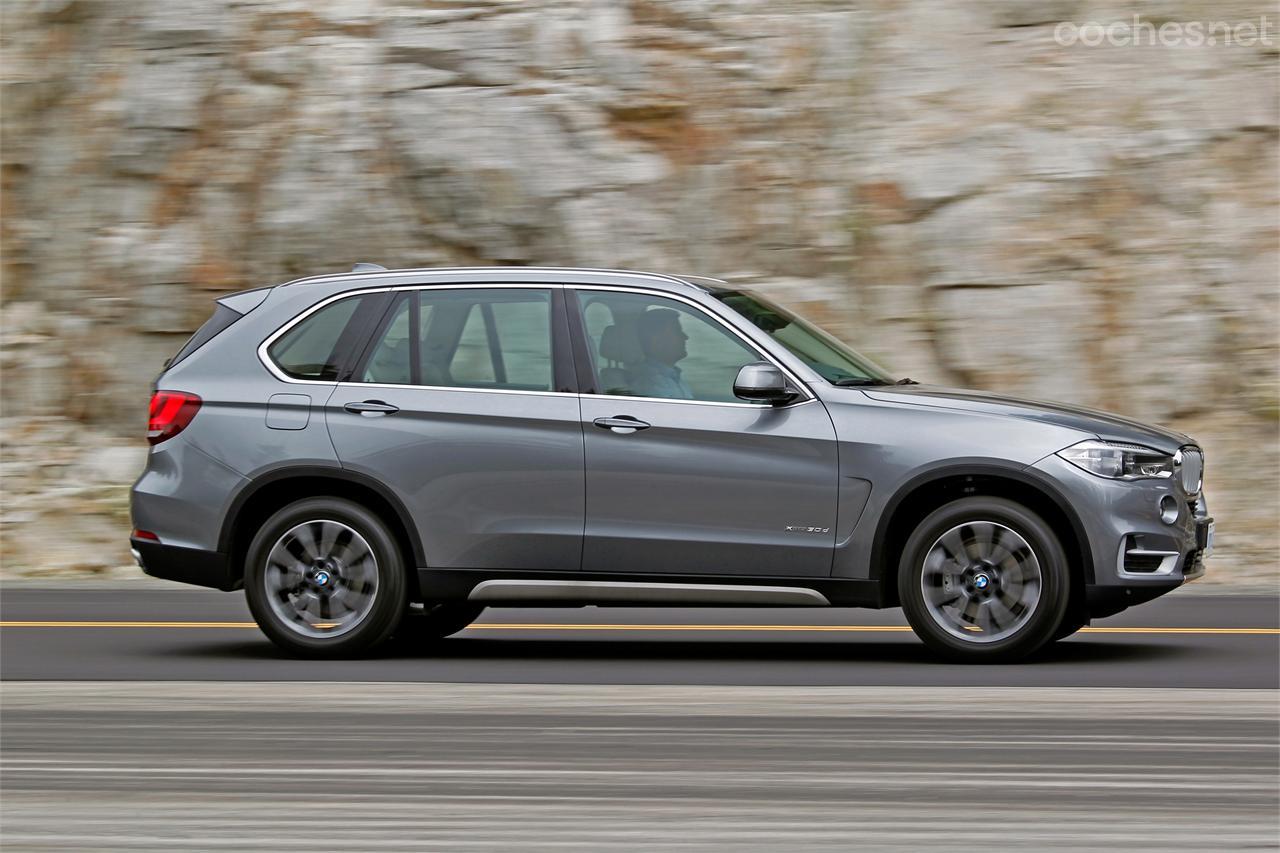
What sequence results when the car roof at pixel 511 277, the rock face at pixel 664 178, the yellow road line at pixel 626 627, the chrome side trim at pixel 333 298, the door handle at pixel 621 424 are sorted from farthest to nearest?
the rock face at pixel 664 178 → the yellow road line at pixel 626 627 → the chrome side trim at pixel 333 298 → the car roof at pixel 511 277 → the door handle at pixel 621 424

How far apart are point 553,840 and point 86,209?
14.5 metres

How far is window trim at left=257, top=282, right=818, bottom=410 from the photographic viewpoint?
8.24m

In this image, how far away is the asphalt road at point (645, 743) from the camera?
16.6ft

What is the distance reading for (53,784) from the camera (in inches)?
225

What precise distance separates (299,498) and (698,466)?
1963mm

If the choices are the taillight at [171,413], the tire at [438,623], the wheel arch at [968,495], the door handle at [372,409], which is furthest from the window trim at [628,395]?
the taillight at [171,413]

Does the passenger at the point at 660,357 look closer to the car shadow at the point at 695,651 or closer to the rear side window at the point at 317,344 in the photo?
the car shadow at the point at 695,651

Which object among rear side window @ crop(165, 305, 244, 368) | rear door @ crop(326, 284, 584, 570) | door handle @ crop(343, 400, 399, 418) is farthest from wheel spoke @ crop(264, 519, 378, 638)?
rear side window @ crop(165, 305, 244, 368)

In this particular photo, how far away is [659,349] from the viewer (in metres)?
8.37

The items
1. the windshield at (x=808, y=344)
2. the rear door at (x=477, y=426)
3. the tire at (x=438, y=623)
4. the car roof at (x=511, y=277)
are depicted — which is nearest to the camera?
the rear door at (x=477, y=426)

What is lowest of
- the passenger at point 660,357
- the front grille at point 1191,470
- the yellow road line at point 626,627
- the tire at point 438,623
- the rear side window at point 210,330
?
the yellow road line at point 626,627

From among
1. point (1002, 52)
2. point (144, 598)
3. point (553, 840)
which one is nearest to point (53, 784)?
point (553, 840)

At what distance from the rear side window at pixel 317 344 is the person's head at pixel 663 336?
1415 millimetres

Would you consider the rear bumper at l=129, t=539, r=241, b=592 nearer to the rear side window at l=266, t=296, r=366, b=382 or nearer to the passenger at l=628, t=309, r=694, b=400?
the rear side window at l=266, t=296, r=366, b=382
